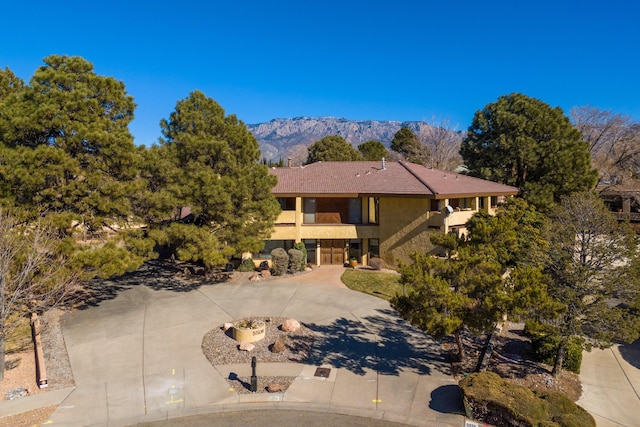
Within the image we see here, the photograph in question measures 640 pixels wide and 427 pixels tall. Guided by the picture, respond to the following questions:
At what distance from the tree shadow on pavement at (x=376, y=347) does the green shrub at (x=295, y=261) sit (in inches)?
Result: 324

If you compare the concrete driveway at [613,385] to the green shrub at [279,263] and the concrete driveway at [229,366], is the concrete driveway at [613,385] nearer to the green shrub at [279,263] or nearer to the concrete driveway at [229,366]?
the concrete driveway at [229,366]

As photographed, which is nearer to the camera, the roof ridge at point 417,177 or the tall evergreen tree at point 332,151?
the roof ridge at point 417,177

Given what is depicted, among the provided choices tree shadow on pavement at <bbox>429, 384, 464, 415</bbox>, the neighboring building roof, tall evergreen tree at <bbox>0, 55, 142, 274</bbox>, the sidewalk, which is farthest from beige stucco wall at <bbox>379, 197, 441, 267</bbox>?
tall evergreen tree at <bbox>0, 55, 142, 274</bbox>

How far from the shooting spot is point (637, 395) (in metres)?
11.2

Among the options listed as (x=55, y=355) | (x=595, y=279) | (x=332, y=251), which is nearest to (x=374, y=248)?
(x=332, y=251)

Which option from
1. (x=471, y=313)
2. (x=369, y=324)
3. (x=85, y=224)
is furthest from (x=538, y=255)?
(x=85, y=224)

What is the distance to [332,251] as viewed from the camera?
27.3 m

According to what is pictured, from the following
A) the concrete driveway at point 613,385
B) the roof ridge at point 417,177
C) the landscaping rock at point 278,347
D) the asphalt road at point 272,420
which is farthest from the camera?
the roof ridge at point 417,177

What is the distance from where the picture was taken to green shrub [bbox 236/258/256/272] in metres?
25.0

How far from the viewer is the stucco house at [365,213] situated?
81.0 ft

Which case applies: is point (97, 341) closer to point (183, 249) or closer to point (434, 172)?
point (183, 249)

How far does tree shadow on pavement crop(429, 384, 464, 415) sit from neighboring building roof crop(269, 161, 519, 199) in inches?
524

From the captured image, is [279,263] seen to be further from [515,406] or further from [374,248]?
[515,406]

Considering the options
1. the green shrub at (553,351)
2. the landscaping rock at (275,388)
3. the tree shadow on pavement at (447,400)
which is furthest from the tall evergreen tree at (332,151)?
the landscaping rock at (275,388)
